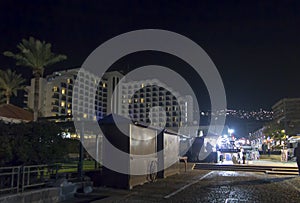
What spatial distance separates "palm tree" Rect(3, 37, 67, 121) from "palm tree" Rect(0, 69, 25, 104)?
34.9 ft

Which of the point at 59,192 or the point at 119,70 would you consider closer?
the point at 59,192

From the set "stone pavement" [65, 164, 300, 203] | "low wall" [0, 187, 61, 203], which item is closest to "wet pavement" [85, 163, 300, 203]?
"stone pavement" [65, 164, 300, 203]

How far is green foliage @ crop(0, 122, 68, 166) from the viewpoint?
8.95m

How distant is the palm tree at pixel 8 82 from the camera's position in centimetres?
4409

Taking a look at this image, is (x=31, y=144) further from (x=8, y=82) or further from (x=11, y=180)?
(x=8, y=82)

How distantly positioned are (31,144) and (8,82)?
3883cm

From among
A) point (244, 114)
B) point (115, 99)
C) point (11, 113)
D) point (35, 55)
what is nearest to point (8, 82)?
point (35, 55)

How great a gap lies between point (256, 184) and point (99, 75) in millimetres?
108801

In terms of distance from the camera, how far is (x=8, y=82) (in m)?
44.4

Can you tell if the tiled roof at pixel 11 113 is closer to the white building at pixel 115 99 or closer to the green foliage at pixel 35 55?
the green foliage at pixel 35 55

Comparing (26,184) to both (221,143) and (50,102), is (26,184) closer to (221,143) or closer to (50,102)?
(221,143)

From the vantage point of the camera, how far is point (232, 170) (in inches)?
816

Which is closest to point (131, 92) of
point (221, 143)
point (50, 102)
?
point (50, 102)

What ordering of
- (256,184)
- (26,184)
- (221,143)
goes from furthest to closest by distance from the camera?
(221,143)
(256,184)
(26,184)
